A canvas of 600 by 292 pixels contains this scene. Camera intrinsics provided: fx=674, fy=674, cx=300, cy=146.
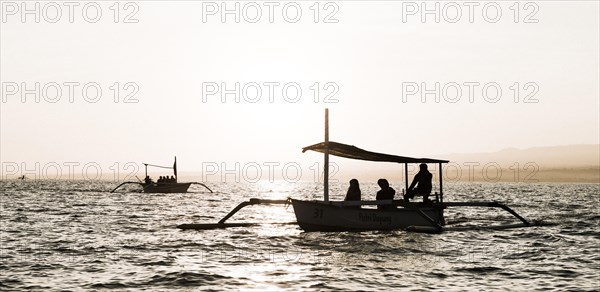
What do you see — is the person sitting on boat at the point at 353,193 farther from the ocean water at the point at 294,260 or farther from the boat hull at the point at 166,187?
the boat hull at the point at 166,187

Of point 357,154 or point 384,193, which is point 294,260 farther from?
point 384,193

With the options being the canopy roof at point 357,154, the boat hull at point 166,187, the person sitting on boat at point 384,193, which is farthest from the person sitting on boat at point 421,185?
the boat hull at point 166,187

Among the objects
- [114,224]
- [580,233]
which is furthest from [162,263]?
[580,233]

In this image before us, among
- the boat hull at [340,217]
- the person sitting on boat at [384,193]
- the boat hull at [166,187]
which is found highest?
the person sitting on boat at [384,193]

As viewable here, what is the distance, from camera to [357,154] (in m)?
31.5

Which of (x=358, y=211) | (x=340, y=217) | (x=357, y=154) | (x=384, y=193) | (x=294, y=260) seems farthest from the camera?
(x=384, y=193)

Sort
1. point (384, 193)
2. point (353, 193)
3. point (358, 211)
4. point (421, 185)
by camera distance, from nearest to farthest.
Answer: point (358, 211)
point (353, 193)
point (384, 193)
point (421, 185)

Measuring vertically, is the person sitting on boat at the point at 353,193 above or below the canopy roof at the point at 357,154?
below

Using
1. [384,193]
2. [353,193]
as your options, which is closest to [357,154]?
[353,193]

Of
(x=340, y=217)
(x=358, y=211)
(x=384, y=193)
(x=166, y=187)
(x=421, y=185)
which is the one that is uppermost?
(x=421, y=185)

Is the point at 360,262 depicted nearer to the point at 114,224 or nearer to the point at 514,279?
the point at 514,279

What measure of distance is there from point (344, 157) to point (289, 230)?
195 inches

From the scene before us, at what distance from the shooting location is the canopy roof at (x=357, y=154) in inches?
Result: 1174

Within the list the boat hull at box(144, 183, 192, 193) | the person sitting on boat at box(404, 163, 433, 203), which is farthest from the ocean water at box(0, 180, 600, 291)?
the boat hull at box(144, 183, 192, 193)
